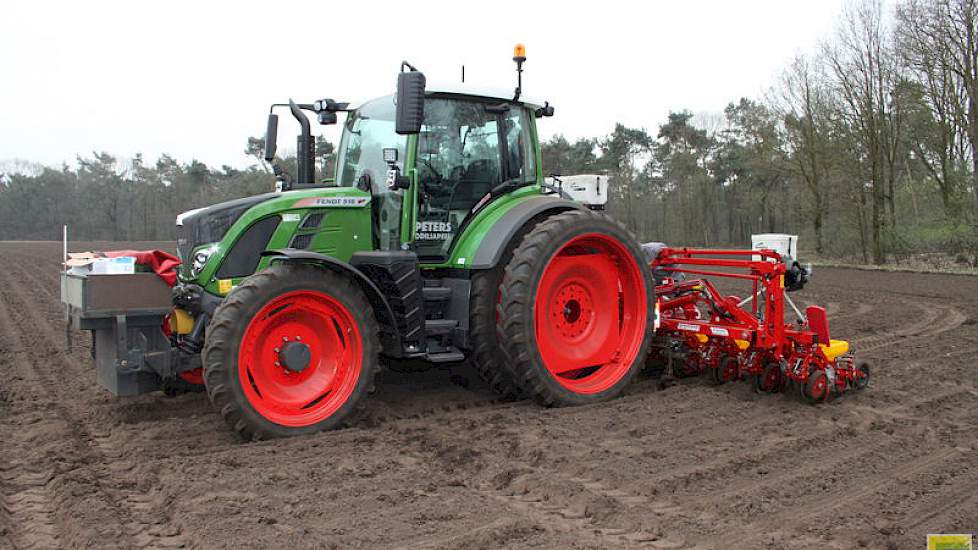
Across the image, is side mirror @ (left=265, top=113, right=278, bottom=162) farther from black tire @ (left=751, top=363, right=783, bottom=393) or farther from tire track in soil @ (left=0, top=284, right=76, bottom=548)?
black tire @ (left=751, top=363, right=783, bottom=393)

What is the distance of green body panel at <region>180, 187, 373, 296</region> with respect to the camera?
479cm

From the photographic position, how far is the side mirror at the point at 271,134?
5840 mm

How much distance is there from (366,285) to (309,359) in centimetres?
63

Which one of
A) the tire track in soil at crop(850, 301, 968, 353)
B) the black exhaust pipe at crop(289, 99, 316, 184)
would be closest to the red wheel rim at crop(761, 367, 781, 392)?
the tire track in soil at crop(850, 301, 968, 353)

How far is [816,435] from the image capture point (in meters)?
4.74

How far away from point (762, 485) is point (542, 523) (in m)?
1.29

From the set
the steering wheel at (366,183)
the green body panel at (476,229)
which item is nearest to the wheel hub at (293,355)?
the green body panel at (476,229)

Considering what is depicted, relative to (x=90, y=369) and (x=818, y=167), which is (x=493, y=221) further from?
(x=818, y=167)

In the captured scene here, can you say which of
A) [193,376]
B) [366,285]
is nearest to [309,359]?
[366,285]

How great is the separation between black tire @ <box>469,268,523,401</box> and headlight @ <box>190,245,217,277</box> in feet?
5.92

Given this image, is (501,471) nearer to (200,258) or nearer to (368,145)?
(200,258)

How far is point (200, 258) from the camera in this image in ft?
15.8

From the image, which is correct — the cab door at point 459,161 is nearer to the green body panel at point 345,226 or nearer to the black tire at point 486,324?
the green body panel at point 345,226

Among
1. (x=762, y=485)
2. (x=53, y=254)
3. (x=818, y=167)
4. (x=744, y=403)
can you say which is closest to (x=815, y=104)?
(x=818, y=167)
